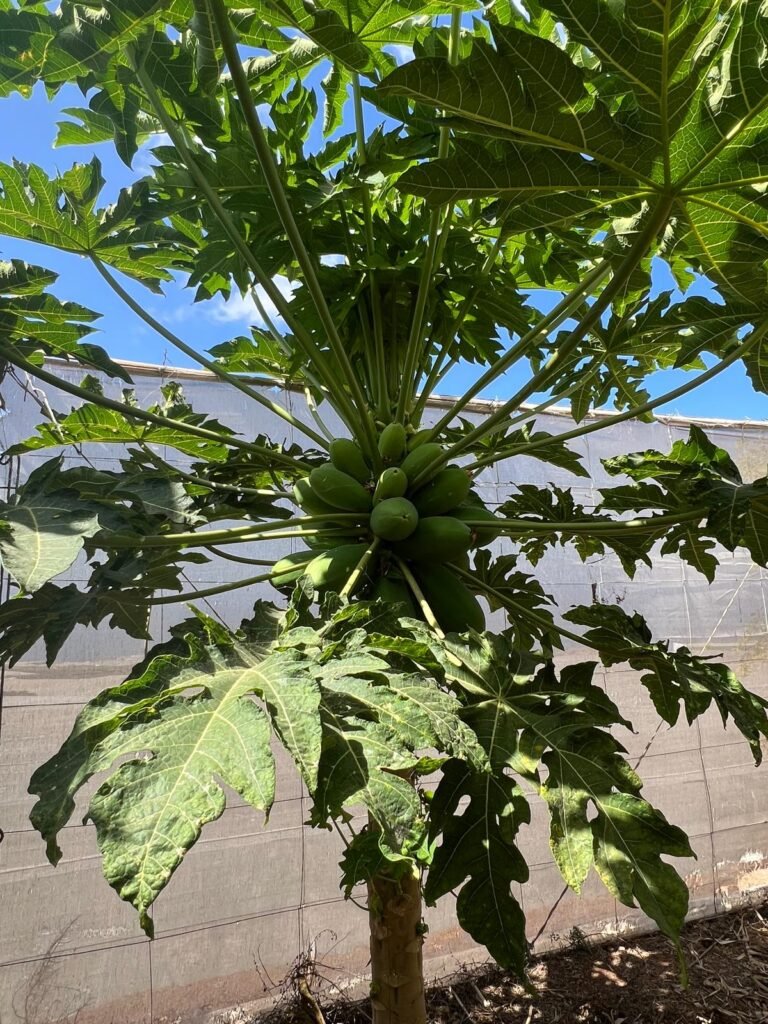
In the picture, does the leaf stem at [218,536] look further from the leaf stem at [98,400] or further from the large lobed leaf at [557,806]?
the large lobed leaf at [557,806]

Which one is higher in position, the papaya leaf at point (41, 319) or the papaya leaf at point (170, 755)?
the papaya leaf at point (41, 319)

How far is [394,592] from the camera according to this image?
1083 mm

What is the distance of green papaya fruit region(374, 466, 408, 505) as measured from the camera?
111 cm

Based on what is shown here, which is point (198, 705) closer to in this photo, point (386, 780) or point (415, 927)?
point (386, 780)

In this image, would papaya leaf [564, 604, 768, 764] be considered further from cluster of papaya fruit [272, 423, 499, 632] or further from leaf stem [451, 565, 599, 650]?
cluster of papaya fruit [272, 423, 499, 632]

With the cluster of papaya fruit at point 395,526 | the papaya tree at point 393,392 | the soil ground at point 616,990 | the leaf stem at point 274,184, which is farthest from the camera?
the soil ground at point 616,990

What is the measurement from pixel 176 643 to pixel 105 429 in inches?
25.2

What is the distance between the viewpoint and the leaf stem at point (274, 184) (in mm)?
778

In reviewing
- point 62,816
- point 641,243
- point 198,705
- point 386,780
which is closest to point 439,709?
point 386,780

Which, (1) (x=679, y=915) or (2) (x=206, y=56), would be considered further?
(2) (x=206, y=56)

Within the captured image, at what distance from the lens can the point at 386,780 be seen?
61 cm

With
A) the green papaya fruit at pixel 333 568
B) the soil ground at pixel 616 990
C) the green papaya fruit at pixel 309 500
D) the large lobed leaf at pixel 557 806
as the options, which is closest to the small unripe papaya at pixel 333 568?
the green papaya fruit at pixel 333 568

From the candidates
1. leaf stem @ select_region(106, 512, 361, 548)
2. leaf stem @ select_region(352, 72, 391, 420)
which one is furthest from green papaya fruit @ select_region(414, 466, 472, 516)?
leaf stem @ select_region(352, 72, 391, 420)

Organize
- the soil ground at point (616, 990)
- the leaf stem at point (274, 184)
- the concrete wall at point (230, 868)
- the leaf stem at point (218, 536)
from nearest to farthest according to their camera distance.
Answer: the leaf stem at point (274, 184) < the leaf stem at point (218, 536) < the concrete wall at point (230, 868) < the soil ground at point (616, 990)
